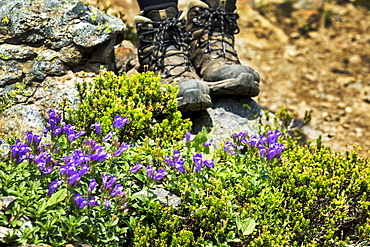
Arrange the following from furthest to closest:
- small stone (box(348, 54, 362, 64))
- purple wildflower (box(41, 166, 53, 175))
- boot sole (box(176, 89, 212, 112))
Result: 1. small stone (box(348, 54, 362, 64))
2. boot sole (box(176, 89, 212, 112))
3. purple wildflower (box(41, 166, 53, 175))

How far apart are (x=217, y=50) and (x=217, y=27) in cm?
46

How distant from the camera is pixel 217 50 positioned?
4.38 m

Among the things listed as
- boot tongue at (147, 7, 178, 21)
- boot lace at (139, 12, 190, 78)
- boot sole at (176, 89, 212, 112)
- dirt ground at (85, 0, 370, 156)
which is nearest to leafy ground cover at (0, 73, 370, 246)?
boot sole at (176, 89, 212, 112)

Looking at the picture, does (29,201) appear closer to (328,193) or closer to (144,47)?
(328,193)

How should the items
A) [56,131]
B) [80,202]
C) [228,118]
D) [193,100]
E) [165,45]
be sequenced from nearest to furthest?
1. [80,202]
2. [56,131]
3. [193,100]
4. [228,118]
5. [165,45]

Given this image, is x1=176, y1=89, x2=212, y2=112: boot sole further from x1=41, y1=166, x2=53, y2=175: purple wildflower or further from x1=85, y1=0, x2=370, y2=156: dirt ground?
x1=85, y1=0, x2=370, y2=156: dirt ground

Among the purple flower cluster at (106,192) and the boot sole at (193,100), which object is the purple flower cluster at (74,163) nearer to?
the purple flower cluster at (106,192)

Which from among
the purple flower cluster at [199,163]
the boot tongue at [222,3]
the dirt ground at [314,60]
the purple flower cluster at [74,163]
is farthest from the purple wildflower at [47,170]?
the dirt ground at [314,60]

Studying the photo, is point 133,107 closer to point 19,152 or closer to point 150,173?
point 150,173

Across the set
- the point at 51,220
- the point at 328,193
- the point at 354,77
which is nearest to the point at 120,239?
the point at 51,220

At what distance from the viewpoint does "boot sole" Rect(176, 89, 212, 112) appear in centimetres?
363

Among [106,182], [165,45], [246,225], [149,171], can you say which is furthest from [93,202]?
[165,45]

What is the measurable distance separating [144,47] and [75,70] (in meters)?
0.88

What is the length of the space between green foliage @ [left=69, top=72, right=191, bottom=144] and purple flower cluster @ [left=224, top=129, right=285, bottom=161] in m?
0.48
